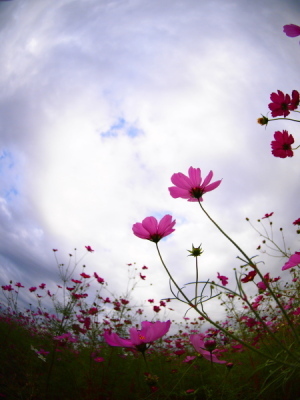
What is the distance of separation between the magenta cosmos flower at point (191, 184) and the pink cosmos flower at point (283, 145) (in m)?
0.41

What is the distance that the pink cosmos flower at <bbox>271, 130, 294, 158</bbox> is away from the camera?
3.09 ft

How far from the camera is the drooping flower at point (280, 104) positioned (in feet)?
3.00

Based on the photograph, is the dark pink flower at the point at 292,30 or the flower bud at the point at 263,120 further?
the flower bud at the point at 263,120

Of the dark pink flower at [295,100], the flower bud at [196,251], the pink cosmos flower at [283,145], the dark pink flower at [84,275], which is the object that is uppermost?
the dark pink flower at [295,100]

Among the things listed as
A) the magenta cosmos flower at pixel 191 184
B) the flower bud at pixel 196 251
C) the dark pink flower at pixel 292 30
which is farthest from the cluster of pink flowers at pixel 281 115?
the flower bud at pixel 196 251

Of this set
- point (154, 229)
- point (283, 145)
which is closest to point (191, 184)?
point (154, 229)

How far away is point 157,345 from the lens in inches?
106

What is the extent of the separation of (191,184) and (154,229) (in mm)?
216

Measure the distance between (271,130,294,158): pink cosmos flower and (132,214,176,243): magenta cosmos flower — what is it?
0.59m

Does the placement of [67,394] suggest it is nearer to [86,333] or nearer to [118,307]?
[86,333]

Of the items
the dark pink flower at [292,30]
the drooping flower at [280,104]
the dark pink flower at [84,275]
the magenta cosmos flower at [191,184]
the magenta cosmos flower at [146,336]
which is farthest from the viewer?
the dark pink flower at [84,275]

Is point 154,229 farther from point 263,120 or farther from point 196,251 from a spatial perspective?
point 263,120

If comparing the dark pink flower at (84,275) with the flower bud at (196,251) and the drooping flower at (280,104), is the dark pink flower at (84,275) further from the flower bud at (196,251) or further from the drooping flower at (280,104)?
the drooping flower at (280,104)

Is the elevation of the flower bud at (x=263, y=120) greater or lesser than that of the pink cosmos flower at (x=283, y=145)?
greater
